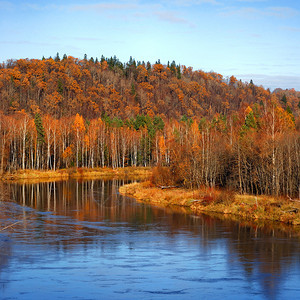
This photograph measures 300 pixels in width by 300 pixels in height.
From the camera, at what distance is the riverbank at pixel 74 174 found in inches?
2611

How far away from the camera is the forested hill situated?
13312cm

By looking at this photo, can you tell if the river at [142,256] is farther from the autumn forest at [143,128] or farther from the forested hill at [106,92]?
the forested hill at [106,92]

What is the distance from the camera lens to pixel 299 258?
22.0 meters

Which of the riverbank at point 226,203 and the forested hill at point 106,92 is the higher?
the forested hill at point 106,92

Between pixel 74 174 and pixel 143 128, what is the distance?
30.3m

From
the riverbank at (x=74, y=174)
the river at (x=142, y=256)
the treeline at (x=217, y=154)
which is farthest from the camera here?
the riverbank at (x=74, y=174)

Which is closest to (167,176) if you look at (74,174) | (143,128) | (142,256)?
(142,256)

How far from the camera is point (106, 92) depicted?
154625mm

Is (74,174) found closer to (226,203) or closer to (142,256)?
(226,203)

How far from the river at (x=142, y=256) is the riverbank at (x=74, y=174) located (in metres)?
29.6

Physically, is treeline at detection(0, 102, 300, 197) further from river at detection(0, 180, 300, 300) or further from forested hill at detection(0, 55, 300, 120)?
forested hill at detection(0, 55, 300, 120)

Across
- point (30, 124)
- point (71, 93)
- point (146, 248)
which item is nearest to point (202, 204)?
point (146, 248)

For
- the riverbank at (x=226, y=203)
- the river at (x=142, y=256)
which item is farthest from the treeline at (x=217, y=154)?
the river at (x=142, y=256)

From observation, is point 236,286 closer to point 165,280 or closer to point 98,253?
point 165,280
